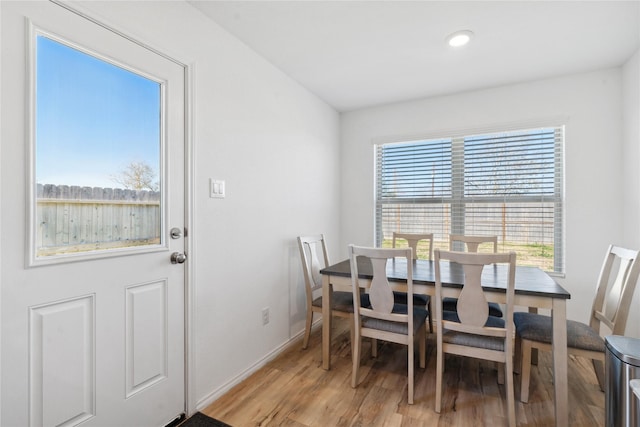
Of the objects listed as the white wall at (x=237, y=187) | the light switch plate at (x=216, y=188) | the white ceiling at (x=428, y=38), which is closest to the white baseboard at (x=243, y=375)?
the white wall at (x=237, y=187)

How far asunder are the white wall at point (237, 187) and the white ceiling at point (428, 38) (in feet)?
0.76

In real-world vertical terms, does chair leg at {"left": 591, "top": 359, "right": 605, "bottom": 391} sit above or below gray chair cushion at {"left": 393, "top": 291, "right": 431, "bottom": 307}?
below

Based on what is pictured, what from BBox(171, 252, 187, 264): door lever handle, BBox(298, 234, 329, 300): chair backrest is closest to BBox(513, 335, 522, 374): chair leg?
BBox(298, 234, 329, 300): chair backrest

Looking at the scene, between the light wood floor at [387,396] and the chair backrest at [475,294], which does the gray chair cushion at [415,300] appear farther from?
the chair backrest at [475,294]

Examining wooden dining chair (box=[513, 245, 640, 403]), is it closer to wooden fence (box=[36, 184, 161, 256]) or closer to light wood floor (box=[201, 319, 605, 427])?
light wood floor (box=[201, 319, 605, 427])

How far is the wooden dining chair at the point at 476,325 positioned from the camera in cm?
165

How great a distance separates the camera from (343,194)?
3.76m

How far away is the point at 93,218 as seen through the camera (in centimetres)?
137

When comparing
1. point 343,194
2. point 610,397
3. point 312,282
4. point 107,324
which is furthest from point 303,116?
point 610,397

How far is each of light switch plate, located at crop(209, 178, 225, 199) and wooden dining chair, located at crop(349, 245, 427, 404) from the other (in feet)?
3.08

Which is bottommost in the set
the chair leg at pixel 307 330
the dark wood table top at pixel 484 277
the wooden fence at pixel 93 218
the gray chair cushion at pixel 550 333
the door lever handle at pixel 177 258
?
the chair leg at pixel 307 330

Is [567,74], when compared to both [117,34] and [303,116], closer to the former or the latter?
[303,116]

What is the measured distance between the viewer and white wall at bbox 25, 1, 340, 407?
1814 millimetres

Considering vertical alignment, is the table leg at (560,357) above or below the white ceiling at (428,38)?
below
